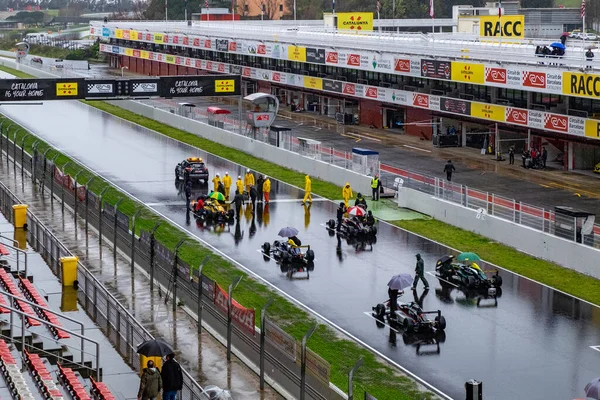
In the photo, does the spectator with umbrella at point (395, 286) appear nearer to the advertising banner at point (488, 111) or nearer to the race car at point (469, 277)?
the race car at point (469, 277)

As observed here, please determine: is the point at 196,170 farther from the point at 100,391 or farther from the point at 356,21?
the point at 356,21

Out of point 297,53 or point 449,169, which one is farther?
point 297,53

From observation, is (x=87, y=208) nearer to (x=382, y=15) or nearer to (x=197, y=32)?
(x=197, y=32)

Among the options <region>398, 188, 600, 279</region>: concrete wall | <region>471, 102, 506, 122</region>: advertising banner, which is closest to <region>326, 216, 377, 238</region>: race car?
<region>398, 188, 600, 279</region>: concrete wall

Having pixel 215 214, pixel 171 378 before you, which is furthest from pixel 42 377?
pixel 215 214

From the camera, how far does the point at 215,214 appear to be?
4278 cm

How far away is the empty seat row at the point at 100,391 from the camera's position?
2066 cm

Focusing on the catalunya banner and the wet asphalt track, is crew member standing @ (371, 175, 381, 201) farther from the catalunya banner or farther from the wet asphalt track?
the catalunya banner

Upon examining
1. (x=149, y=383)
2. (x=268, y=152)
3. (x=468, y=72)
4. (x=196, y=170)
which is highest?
(x=468, y=72)

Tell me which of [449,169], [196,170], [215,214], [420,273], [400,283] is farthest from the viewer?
[196,170]

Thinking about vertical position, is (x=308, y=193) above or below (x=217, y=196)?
below

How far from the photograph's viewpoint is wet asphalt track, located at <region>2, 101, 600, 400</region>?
25.0 meters

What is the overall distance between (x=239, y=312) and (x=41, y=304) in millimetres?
6356

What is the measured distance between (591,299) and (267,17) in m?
128
